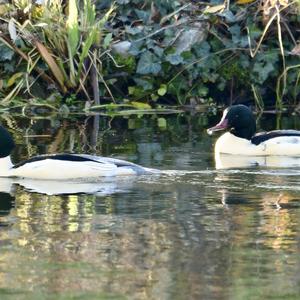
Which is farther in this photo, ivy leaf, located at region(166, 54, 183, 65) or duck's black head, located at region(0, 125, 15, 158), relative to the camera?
ivy leaf, located at region(166, 54, 183, 65)

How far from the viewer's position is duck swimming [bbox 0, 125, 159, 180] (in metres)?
13.3

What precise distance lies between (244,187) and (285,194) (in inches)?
22.4

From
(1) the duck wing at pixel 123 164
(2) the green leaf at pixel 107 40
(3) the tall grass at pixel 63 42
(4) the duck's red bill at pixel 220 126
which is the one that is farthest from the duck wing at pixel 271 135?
(2) the green leaf at pixel 107 40

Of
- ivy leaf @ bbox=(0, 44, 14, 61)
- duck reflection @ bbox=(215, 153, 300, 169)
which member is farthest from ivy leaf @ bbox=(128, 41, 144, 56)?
duck reflection @ bbox=(215, 153, 300, 169)

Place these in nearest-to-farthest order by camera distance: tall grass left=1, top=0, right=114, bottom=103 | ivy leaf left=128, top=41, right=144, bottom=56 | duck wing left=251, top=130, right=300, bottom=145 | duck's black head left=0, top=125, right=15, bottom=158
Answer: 1. duck's black head left=0, top=125, right=15, bottom=158
2. duck wing left=251, top=130, right=300, bottom=145
3. tall grass left=1, top=0, right=114, bottom=103
4. ivy leaf left=128, top=41, right=144, bottom=56

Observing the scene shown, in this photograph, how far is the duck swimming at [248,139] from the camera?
51.2 feet

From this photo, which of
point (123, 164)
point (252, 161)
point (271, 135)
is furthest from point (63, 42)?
point (123, 164)

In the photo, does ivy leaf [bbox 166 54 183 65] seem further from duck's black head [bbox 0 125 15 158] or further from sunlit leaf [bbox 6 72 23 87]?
duck's black head [bbox 0 125 15 158]

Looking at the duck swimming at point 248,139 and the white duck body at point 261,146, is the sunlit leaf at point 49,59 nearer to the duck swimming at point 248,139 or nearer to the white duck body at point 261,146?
the duck swimming at point 248,139

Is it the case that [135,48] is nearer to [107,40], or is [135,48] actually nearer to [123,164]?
[107,40]

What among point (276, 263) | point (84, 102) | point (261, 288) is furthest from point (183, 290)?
point (84, 102)

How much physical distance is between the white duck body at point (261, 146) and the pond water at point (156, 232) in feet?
0.95

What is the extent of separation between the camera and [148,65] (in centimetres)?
2042

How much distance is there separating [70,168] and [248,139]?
359 centimetres
